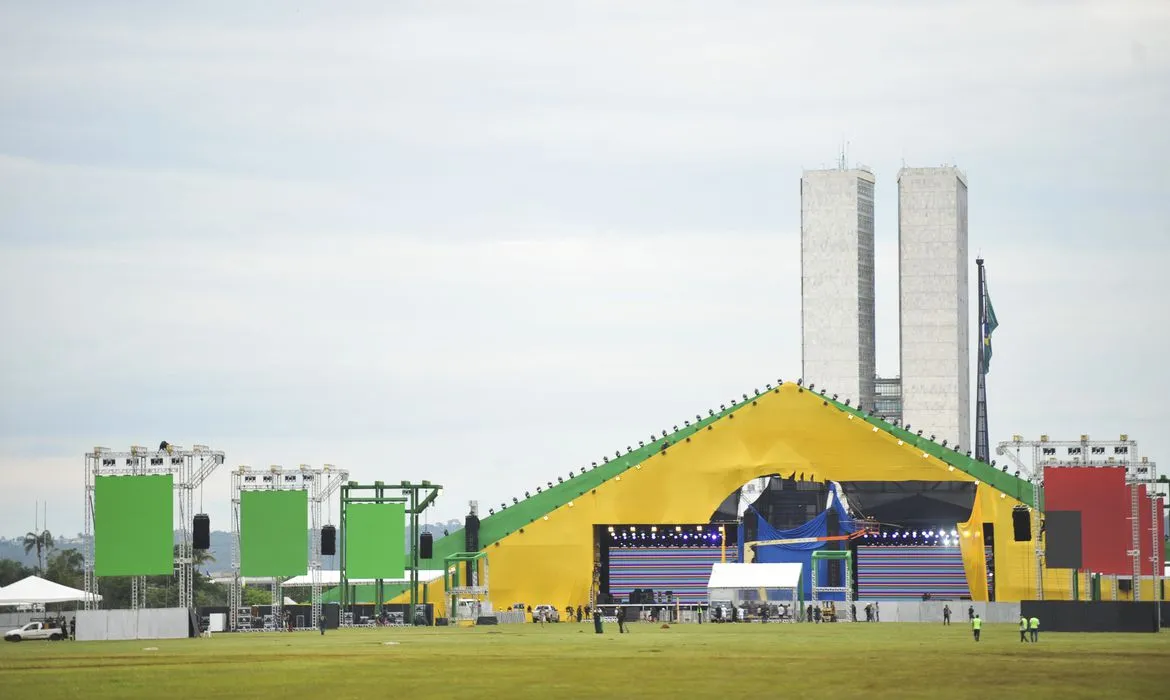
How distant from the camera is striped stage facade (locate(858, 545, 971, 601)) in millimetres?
88875

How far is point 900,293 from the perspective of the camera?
173625 mm

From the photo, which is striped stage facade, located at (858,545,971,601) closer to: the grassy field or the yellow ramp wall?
the yellow ramp wall

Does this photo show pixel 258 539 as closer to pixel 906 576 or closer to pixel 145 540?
pixel 145 540

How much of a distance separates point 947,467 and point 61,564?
9140 cm

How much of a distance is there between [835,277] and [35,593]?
89381mm

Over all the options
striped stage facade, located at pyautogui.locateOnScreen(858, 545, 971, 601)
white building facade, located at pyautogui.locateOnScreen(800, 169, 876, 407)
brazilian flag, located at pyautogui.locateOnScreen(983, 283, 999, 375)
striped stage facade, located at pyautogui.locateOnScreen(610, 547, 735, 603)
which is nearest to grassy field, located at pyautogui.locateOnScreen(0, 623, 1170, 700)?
striped stage facade, located at pyautogui.locateOnScreen(858, 545, 971, 601)

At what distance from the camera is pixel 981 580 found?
8788cm

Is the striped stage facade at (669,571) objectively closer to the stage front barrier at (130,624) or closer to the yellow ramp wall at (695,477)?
the yellow ramp wall at (695,477)

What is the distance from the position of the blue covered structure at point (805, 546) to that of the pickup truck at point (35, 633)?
33.5 meters

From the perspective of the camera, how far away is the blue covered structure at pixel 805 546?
89.0m

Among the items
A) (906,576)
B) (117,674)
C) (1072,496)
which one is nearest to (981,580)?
(906,576)

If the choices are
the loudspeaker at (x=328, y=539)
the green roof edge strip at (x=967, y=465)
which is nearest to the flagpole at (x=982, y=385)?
the green roof edge strip at (x=967, y=465)

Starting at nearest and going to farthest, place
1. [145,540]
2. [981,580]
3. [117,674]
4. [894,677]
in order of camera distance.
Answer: [894,677]
[117,674]
[145,540]
[981,580]

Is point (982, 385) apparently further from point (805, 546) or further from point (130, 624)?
point (130, 624)
